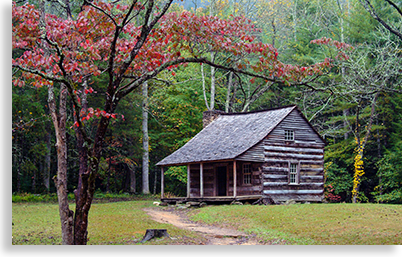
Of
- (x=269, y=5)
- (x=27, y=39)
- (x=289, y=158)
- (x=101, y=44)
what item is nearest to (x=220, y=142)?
(x=289, y=158)

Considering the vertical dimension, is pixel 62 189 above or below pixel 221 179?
above

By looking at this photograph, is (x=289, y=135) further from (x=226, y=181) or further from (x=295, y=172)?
(x=226, y=181)

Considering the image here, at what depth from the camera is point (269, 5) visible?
45.2 m

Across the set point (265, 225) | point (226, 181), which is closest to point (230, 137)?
point (226, 181)

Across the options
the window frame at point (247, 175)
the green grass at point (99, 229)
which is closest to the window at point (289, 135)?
the window frame at point (247, 175)

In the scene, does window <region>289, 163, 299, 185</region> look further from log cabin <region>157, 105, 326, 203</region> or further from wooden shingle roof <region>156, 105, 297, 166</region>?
wooden shingle roof <region>156, 105, 297, 166</region>

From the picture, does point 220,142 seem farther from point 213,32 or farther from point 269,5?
point 269,5

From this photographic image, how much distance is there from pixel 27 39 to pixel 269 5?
127 ft

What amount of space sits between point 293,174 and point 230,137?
4750 millimetres

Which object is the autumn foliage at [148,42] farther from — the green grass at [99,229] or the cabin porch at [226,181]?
the cabin porch at [226,181]

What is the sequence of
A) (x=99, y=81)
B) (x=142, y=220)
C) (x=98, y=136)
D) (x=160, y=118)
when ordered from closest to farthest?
(x=98, y=136) → (x=142, y=220) → (x=99, y=81) → (x=160, y=118)

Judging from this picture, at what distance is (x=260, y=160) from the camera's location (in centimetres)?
2416

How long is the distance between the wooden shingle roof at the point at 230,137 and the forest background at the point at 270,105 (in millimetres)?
1898

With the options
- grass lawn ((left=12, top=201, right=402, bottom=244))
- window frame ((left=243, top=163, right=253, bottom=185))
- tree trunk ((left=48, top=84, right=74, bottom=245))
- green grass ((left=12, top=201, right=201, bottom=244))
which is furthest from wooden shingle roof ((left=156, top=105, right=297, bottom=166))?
tree trunk ((left=48, top=84, right=74, bottom=245))
